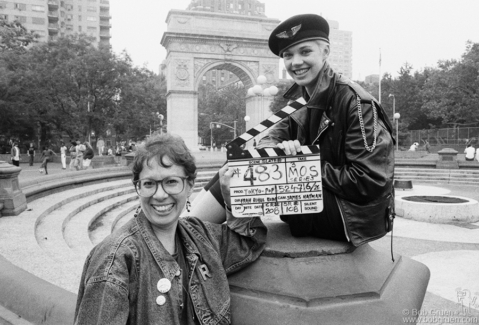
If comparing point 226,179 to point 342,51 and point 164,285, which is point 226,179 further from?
point 342,51

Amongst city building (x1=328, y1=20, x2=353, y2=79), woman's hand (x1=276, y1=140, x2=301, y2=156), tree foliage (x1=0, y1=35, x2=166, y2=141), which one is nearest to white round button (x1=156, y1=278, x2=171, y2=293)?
woman's hand (x1=276, y1=140, x2=301, y2=156)

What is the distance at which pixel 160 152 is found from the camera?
1.99 m

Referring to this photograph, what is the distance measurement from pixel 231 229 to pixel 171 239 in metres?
0.41

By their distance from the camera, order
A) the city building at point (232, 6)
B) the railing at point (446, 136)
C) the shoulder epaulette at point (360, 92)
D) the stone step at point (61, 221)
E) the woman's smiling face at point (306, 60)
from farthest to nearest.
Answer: the city building at point (232, 6) < the railing at point (446, 136) < the stone step at point (61, 221) < the woman's smiling face at point (306, 60) < the shoulder epaulette at point (360, 92)

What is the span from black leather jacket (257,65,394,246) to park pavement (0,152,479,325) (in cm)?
59

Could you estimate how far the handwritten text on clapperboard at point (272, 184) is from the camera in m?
2.17

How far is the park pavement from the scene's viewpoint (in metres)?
3.77

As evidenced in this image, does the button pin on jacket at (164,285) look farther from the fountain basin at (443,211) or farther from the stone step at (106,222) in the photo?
the fountain basin at (443,211)

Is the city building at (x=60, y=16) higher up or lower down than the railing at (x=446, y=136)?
higher up

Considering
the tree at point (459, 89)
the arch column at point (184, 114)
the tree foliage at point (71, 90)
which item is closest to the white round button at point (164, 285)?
the tree foliage at point (71, 90)

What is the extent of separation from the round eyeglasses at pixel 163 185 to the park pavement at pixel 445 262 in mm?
1449

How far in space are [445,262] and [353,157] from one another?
5.21m

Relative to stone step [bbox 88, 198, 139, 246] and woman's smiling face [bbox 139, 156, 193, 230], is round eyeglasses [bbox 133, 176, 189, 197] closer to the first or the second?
woman's smiling face [bbox 139, 156, 193, 230]

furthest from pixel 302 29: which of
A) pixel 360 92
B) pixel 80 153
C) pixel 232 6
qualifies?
pixel 232 6
